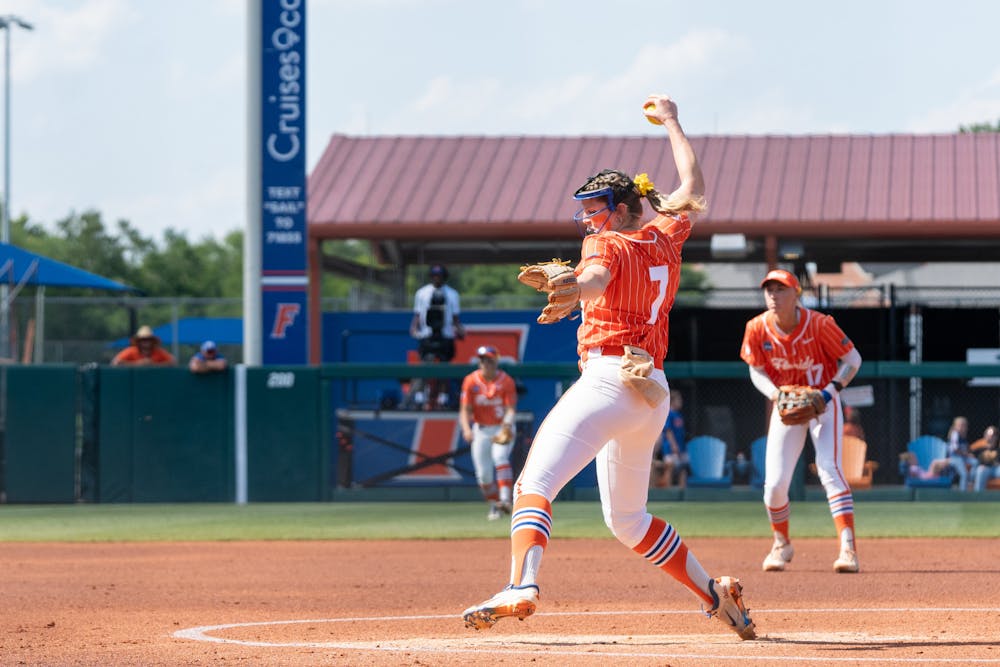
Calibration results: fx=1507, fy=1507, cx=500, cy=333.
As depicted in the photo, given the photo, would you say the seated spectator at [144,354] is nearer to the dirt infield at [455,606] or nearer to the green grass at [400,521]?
the green grass at [400,521]

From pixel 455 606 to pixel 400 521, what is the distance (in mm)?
6990

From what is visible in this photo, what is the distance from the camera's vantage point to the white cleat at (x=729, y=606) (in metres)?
6.28

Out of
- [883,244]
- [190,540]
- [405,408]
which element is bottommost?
[190,540]

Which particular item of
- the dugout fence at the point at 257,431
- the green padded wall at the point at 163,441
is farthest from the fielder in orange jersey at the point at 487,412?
the green padded wall at the point at 163,441

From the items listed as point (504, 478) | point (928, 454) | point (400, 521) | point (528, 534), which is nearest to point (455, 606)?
point (528, 534)

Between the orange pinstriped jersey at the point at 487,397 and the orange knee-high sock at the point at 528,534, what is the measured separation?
30.9ft

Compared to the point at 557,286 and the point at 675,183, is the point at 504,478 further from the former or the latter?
the point at 557,286

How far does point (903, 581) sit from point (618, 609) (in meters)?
2.32

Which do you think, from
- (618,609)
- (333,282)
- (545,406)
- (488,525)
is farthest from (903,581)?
(333,282)

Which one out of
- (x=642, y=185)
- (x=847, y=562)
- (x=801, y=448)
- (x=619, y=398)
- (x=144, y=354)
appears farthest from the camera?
(x=144, y=354)

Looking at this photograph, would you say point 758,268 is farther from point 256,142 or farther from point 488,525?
point 488,525

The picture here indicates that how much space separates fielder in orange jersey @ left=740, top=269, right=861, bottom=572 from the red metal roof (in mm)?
11493

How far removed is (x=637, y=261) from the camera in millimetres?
5879

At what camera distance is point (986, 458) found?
17.0 metres
